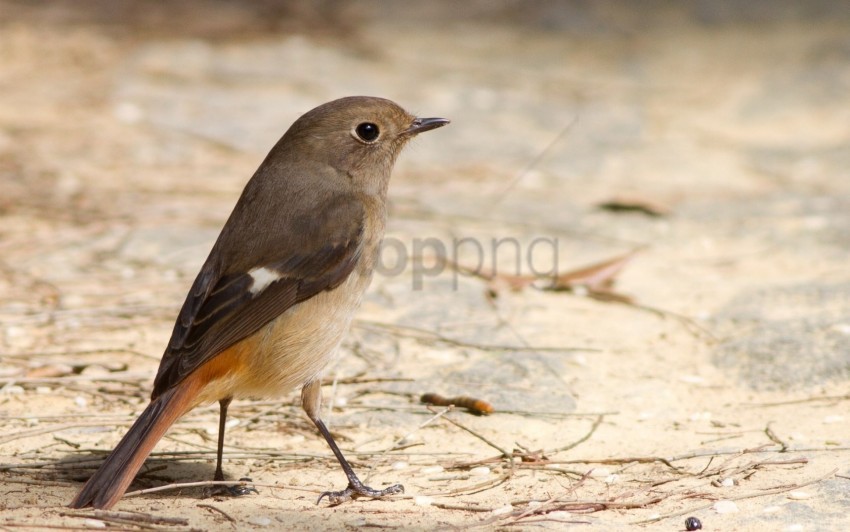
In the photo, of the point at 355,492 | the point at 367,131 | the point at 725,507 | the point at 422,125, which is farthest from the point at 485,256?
the point at 725,507

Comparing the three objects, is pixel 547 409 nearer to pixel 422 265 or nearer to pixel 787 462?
pixel 787 462

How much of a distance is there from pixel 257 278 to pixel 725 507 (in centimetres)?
170

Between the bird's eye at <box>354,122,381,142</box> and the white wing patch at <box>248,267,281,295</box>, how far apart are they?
32.8 inches

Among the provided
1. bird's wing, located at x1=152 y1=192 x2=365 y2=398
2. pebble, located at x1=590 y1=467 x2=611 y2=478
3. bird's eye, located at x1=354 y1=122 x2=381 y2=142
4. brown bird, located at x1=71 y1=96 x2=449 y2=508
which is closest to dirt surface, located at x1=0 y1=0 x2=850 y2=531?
pebble, located at x1=590 y1=467 x2=611 y2=478

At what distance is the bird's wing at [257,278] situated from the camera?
356cm

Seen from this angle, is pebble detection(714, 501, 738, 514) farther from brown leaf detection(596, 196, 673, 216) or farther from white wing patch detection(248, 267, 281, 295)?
brown leaf detection(596, 196, 673, 216)

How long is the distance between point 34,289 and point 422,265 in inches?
81.2

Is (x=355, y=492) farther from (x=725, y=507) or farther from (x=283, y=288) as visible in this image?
(x=725, y=507)

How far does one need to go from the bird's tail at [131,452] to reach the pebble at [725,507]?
5.53ft

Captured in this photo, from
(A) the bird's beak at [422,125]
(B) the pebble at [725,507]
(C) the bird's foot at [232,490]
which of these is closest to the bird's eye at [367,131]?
(A) the bird's beak at [422,125]

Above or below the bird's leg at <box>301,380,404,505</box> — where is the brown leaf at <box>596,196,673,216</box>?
above

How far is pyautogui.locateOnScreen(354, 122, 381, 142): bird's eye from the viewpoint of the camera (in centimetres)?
434

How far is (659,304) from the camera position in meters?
5.49

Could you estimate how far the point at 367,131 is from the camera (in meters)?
4.35
